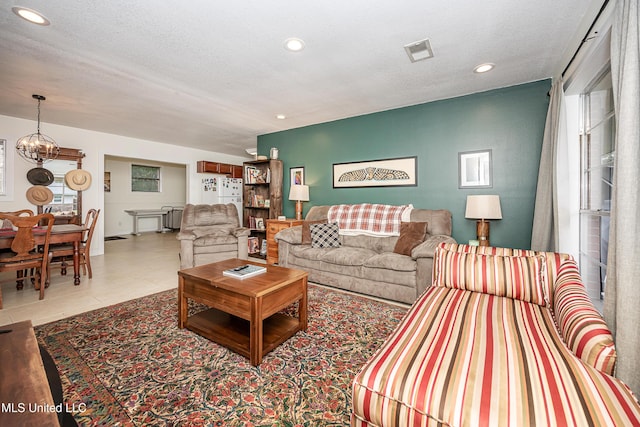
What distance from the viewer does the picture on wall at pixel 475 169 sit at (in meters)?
3.22

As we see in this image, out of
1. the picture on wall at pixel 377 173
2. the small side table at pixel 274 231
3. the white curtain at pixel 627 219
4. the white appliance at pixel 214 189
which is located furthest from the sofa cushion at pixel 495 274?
the white appliance at pixel 214 189

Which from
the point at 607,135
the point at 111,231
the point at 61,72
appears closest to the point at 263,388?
the point at 607,135

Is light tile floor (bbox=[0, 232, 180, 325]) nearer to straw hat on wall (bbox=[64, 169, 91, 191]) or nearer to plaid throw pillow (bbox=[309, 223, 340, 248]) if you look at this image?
straw hat on wall (bbox=[64, 169, 91, 191])

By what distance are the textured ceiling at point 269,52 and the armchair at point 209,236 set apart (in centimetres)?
162

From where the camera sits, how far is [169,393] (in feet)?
4.68

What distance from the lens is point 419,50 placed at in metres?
2.31

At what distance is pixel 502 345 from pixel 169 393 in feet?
5.53

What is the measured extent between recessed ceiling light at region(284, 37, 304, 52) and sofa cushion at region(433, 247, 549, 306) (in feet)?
6.76

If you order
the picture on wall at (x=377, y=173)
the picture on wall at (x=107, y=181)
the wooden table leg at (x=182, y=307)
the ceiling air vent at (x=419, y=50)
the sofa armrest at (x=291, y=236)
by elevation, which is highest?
the ceiling air vent at (x=419, y=50)

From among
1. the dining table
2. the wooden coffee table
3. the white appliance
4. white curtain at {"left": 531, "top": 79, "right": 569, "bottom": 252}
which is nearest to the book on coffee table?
the wooden coffee table

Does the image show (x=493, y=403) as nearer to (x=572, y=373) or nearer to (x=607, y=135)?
(x=572, y=373)

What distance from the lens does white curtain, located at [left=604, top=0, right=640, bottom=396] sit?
1107mm

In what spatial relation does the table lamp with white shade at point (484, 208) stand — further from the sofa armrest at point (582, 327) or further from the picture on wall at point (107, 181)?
the picture on wall at point (107, 181)

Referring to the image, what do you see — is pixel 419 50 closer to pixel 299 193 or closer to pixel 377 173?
pixel 377 173
